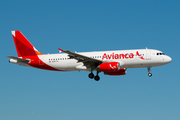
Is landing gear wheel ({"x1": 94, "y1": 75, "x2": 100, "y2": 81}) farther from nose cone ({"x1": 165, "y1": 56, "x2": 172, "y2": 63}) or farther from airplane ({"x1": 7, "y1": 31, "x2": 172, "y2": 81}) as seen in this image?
nose cone ({"x1": 165, "y1": 56, "x2": 172, "y2": 63})

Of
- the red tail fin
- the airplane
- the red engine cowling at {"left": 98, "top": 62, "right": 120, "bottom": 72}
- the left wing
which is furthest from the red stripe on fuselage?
the red engine cowling at {"left": 98, "top": 62, "right": 120, "bottom": 72}

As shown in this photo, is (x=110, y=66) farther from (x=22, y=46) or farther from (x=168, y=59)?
(x=22, y=46)

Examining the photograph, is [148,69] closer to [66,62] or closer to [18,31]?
[66,62]

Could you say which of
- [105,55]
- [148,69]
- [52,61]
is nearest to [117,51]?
[105,55]

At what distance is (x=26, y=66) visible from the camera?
54812mm

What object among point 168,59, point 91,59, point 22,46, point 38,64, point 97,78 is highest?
point 22,46

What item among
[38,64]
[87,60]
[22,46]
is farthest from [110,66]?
[22,46]

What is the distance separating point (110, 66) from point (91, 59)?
3252 millimetres

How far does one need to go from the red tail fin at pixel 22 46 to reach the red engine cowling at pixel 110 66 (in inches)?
500

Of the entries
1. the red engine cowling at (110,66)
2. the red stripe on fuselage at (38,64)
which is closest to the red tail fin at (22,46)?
the red stripe on fuselage at (38,64)

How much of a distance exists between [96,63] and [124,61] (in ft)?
15.5

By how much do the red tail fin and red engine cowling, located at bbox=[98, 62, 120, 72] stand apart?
12.7 metres

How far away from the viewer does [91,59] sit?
49.5 meters

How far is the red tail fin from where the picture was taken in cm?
5566
